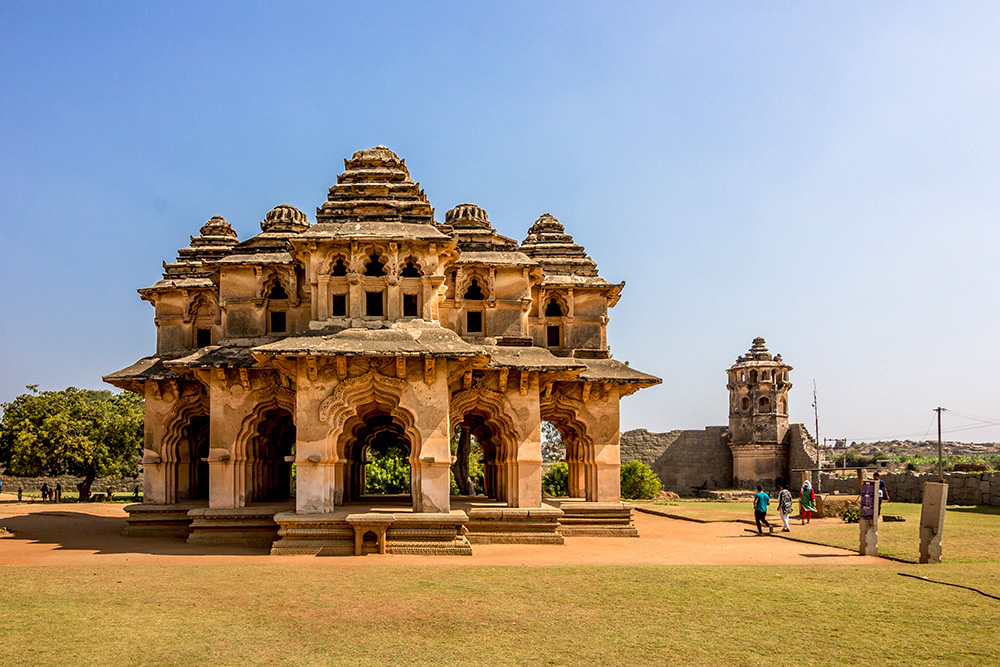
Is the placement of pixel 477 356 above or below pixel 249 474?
above

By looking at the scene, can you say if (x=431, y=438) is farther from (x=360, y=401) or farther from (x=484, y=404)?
(x=484, y=404)

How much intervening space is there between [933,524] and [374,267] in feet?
40.2

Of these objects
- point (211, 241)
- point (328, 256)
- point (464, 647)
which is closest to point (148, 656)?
point (464, 647)

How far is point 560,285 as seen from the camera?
83.0ft

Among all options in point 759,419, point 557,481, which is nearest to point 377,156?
point 557,481

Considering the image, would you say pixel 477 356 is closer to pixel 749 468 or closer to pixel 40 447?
pixel 40 447

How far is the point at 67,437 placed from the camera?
37688 millimetres

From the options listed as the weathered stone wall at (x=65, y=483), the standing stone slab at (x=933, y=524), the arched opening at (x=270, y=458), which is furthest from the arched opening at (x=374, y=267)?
the weathered stone wall at (x=65, y=483)

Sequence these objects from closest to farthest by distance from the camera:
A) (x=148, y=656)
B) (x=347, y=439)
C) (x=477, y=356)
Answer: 1. (x=148, y=656)
2. (x=477, y=356)
3. (x=347, y=439)

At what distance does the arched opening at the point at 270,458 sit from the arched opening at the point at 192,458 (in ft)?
6.26

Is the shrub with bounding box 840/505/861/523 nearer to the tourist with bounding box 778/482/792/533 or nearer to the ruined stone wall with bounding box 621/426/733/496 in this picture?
the tourist with bounding box 778/482/792/533

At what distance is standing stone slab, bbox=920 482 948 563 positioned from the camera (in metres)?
15.0

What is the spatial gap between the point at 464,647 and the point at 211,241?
20965 millimetres

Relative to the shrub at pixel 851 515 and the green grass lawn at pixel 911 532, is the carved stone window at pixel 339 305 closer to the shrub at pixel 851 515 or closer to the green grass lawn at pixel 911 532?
the green grass lawn at pixel 911 532
